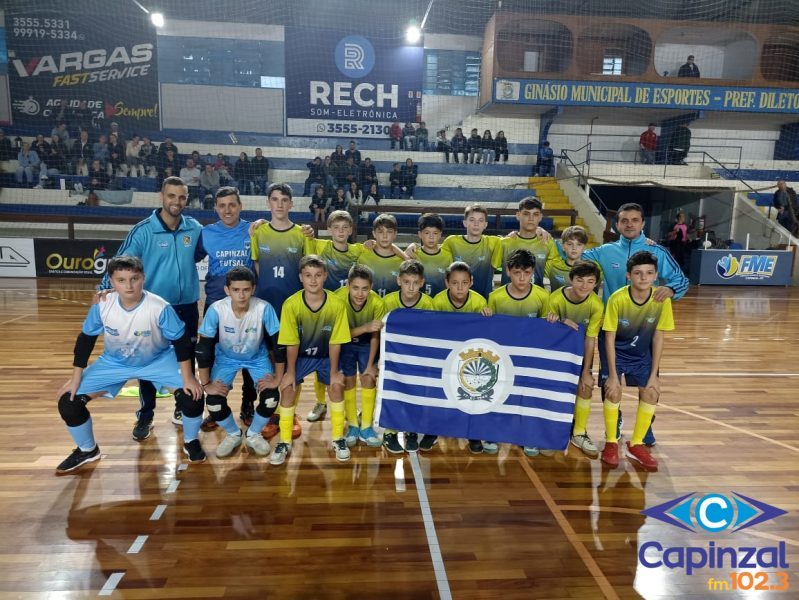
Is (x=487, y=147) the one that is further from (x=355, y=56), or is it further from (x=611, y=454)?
(x=611, y=454)

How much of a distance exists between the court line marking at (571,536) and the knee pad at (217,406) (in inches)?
80.7

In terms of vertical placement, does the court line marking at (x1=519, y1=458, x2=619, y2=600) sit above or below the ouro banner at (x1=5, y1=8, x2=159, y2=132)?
below

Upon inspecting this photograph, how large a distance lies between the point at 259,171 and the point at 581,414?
12539 mm

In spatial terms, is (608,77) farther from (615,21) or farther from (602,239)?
(602,239)

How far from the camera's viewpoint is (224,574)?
248cm

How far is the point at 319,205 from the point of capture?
13109 millimetres

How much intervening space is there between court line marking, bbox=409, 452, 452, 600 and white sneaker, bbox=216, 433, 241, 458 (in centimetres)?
122

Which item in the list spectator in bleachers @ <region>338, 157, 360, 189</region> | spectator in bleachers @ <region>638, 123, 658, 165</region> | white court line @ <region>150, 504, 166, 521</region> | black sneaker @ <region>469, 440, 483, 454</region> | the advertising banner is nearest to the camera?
white court line @ <region>150, 504, 166, 521</region>

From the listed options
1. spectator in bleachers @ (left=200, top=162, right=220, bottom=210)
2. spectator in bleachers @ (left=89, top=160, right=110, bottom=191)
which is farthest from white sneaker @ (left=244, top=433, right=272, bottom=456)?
spectator in bleachers @ (left=89, top=160, right=110, bottom=191)

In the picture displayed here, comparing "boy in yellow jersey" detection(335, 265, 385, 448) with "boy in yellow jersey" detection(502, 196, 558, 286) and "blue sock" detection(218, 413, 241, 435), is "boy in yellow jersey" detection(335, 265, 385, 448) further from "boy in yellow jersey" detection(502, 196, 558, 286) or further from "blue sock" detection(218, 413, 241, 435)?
"boy in yellow jersey" detection(502, 196, 558, 286)

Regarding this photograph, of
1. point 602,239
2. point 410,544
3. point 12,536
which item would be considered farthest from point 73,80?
point 410,544

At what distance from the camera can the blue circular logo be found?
15.9 metres

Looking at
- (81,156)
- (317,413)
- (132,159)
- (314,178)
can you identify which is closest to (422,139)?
(314,178)

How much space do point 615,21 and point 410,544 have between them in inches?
653
